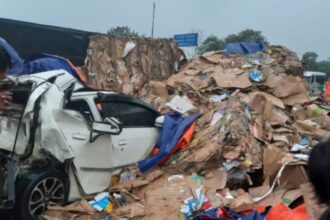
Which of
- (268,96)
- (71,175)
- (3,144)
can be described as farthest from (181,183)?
(268,96)

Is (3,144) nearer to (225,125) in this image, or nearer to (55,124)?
(55,124)

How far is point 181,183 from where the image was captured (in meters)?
5.89

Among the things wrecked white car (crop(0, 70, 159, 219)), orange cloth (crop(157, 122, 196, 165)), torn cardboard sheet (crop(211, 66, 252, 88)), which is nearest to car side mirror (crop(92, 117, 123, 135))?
wrecked white car (crop(0, 70, 159, 219))

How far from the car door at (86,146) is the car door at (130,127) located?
0.14 m

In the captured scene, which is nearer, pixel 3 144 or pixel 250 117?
pixel 3 144

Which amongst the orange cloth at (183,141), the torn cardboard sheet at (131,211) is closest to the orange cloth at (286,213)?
the torn cardboard sheet at (131,211)

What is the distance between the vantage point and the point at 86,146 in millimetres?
5637

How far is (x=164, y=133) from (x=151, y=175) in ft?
2.13

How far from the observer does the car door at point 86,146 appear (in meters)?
5.52

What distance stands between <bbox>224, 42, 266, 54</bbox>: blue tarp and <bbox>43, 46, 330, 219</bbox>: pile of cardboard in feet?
2.85

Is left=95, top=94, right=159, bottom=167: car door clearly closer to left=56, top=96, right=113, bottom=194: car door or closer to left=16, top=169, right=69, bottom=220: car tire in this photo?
left=56, top=96, right=113, bottom=194: car door

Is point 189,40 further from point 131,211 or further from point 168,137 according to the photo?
point 131,211

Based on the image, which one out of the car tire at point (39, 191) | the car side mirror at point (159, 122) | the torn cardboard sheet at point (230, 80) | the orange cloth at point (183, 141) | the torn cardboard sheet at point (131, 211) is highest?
the torn cardboard sheet at point (230, 80)

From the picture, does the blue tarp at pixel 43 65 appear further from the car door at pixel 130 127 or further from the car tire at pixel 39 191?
the car tire at pixel 39 191
